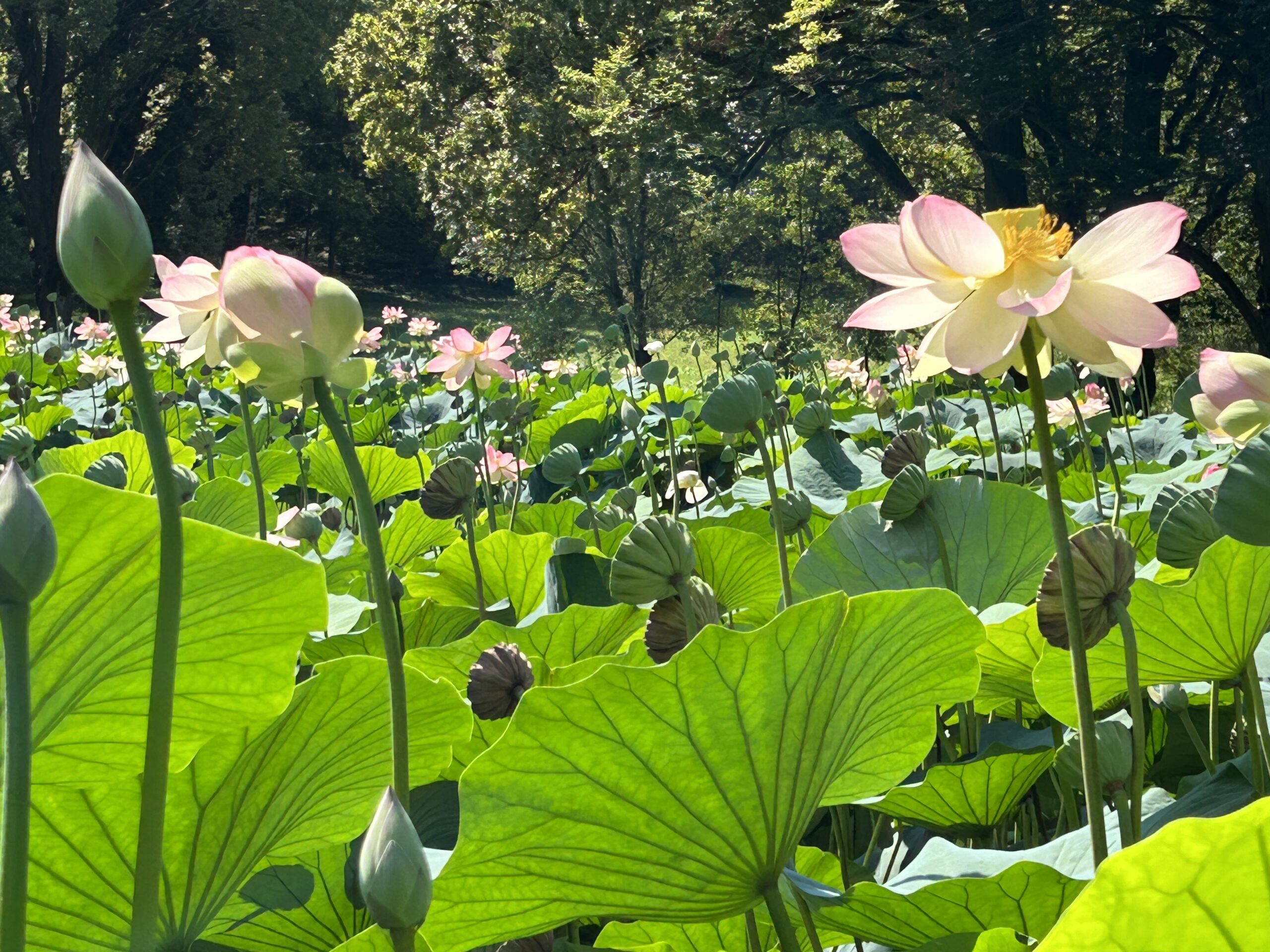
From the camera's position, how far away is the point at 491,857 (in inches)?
17.3

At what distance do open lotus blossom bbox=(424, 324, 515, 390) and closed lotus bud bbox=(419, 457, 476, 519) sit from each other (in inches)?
16.1

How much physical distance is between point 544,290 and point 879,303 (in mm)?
10405

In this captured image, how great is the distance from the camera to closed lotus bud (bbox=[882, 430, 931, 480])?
1002 millimetres

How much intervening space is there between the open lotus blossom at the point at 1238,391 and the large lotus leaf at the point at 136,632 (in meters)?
0.38

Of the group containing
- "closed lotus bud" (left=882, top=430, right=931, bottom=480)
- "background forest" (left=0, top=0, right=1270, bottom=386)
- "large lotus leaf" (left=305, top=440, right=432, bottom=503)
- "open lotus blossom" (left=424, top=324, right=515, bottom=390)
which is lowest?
"large lotus leaf" (left=305, top=440, right=432, bottom=503)

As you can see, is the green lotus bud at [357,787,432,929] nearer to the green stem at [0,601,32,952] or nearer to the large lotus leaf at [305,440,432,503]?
the green stem at [0,601,32,952]

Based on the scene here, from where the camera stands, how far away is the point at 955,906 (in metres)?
0.46

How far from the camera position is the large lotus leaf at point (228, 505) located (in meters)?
1.20

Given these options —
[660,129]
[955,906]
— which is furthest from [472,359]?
[660,129]

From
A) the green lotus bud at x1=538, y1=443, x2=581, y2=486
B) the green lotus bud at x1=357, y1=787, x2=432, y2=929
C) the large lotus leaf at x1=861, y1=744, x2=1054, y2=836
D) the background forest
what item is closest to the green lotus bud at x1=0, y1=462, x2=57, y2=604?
the green lotus bud at x1=357, y1=787, x2=432, y2=929

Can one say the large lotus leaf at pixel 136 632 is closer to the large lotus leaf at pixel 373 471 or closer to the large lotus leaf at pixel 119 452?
the large lotus leaf at pixel 119 452

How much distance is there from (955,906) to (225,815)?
31cm

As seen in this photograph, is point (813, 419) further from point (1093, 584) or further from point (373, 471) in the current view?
point (1093, 584)

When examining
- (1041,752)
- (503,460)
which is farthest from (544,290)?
(1041,752)
